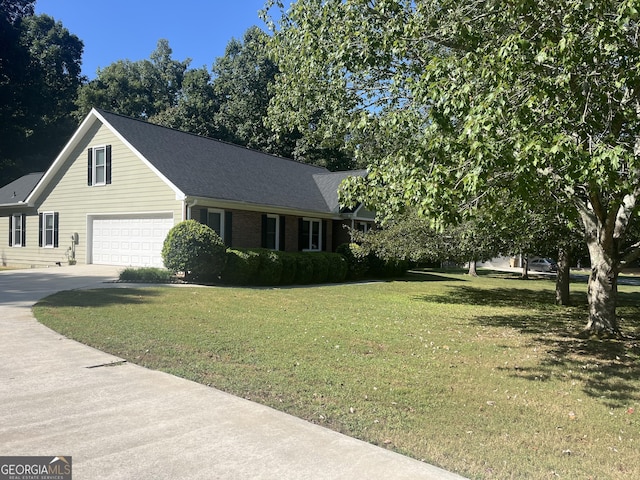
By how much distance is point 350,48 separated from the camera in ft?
25.4

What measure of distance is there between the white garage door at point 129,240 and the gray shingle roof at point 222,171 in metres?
1.93

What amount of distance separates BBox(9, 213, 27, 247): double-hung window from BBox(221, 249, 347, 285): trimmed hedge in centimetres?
1332

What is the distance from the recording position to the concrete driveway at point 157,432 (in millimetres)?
3191

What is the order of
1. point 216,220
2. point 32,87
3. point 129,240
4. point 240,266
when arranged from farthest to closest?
point 32,87 → point 129,240 → point 216,220 → point 240,266

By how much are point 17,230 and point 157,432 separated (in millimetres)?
24011

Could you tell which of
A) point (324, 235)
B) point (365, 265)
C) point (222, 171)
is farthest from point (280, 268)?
point (324, 235)

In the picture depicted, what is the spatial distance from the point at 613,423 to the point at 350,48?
6353 millimetres

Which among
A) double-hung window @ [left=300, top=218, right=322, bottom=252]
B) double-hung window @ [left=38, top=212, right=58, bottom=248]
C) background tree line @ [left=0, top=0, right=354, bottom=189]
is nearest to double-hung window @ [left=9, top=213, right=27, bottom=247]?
double-hung window @ [left=38, top=212, right=58, bottom=248]

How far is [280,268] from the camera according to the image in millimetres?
16953

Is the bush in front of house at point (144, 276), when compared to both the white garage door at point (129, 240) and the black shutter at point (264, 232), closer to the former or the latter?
the white garage door at point (129, 240)

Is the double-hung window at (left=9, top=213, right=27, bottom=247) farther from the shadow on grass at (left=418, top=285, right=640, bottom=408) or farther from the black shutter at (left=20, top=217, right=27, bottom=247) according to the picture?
the shadow on grass at (left=418, top=285, right=640, bottom=408)

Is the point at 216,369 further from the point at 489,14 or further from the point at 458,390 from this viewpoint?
the point at 489,14

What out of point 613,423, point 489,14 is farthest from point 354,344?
point 489,14

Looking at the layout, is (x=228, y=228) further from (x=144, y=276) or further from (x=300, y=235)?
(x=300, y=235)
